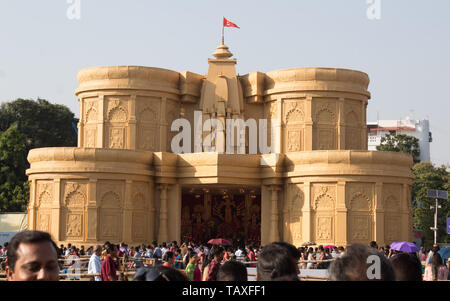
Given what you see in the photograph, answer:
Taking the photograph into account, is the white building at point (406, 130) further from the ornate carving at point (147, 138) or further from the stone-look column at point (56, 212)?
the stone-look column at point (56, 212)

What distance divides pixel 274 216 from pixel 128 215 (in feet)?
24.0

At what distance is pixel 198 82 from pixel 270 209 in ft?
32.6

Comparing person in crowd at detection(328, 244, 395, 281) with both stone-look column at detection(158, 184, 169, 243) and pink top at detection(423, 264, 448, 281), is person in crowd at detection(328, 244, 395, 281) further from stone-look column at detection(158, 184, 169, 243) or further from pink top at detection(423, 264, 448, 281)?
stone-look column at detection(158, 184, 169, 243)

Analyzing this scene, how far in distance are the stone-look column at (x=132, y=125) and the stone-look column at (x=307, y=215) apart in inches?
428

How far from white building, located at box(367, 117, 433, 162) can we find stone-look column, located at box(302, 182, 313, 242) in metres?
77.3

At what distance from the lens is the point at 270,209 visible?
127ft

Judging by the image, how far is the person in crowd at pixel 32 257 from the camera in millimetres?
4281

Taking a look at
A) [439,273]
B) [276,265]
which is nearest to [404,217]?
[439,273]

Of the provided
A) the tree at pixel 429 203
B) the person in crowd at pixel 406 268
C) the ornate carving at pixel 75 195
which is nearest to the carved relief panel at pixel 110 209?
the ornate carving at pixel 75 195

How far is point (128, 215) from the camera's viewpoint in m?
37.0

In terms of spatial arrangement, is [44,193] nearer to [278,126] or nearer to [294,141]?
[278,126]

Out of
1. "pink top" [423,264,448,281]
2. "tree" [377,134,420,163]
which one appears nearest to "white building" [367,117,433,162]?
"tree" [377,134,420,163]

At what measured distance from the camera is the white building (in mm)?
117188

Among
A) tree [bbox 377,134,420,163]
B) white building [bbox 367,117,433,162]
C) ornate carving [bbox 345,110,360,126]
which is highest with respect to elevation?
white building [bbox 367,117,433,162]
